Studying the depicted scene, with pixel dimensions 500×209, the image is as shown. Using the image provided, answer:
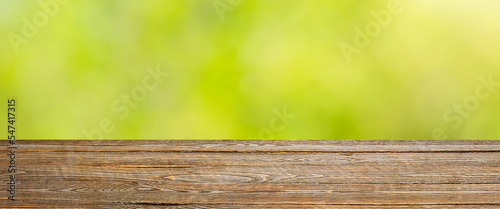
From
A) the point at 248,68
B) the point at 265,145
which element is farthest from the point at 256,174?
the point at 248,68

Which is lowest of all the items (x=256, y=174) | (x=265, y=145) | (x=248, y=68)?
(x=256, y=174)

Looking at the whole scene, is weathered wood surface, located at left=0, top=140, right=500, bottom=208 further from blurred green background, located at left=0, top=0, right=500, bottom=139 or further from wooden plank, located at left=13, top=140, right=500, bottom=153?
blurred green background, located at left=0, top=0, right=500, bottom=139

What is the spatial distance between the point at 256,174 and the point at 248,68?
2.26ft

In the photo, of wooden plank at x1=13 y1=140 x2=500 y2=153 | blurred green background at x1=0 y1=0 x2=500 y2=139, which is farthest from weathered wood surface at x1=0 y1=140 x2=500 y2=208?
blurred green background at x1=0 y1=0 x2=500 y2=139

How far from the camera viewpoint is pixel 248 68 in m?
2.30

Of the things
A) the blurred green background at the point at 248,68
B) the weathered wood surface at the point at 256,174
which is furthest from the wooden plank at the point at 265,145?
the blurred green background at the point at 248,68

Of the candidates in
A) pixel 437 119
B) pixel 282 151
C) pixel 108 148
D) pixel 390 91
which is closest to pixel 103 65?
pixel 108 148

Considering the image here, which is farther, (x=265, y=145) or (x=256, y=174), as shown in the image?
(x=265, y=145)

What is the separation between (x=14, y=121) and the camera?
2.31m

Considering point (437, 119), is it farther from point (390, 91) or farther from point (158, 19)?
point (158, 19)

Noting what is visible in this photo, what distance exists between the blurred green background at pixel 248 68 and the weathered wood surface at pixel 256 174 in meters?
0.15

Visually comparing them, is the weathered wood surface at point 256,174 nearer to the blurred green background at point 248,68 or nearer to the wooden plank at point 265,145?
the wooden plank at point 265,145

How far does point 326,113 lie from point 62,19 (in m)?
1.20

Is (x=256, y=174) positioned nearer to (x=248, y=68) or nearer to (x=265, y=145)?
(x=265, y=145)
